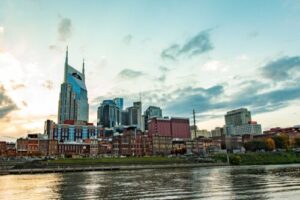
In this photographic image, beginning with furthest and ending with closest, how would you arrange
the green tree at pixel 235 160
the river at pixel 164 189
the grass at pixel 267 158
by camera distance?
the grass at pixel 267 158
the green tree at pixel 235 160
the river at pixel 164 189

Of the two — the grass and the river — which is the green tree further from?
the river

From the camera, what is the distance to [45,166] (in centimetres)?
12238

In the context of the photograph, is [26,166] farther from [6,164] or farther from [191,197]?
[191,197]

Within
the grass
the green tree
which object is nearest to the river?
the green tree

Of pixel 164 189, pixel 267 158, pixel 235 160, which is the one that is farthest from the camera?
pixel 267 158

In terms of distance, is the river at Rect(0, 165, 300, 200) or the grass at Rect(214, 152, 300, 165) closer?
the river at Rect(0, 165, 300, 200)

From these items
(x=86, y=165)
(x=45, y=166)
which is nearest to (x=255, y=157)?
(x=86, y=165)

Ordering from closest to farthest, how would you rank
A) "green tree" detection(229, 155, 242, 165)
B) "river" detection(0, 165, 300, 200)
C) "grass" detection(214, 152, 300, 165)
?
"river" detection(0, 165, 300, 200) < "green tree" detection(229, 155, 242, 165) < "grass" detection(214, 152, 300, 165)

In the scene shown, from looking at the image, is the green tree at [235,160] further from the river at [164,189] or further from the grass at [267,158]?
the river at [164,189]

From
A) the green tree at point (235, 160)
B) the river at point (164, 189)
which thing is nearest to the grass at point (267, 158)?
the green tree at point (235, 160)

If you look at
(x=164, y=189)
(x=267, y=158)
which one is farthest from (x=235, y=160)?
(x=164, y=189)

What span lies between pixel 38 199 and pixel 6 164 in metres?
85.7

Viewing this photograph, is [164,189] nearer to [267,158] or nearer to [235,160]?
[235,160]

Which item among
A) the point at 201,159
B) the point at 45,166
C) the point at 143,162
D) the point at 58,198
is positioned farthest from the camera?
the point at 201,159
